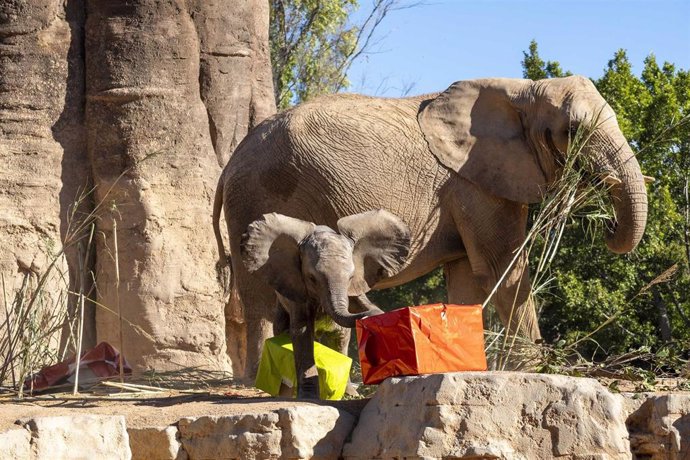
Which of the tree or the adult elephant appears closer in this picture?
the adult elephant

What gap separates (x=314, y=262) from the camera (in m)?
6.99

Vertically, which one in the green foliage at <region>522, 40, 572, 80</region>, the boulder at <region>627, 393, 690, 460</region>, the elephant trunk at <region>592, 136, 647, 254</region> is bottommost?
Result: the boulder at <region>627, 393, 690, 460</region>

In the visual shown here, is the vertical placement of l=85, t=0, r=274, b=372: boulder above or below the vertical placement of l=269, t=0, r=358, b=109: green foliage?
below

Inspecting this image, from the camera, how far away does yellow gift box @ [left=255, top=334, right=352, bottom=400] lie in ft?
23.2

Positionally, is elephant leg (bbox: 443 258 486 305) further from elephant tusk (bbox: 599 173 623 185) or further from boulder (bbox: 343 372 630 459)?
boulder (bbox: 343 372 630 459)

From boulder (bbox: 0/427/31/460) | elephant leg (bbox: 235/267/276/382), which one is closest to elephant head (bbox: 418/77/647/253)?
elephant leg (bbox: 235/267/276/382)

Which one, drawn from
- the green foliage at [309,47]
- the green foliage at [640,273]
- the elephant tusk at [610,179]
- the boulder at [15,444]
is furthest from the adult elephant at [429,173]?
the green foliage at [309,47]

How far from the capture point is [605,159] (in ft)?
28.4

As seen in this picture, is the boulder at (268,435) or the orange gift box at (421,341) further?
the orange gift box at (421,341)

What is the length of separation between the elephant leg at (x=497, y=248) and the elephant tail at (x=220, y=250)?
5.48ft

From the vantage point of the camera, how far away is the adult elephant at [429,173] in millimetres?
9070

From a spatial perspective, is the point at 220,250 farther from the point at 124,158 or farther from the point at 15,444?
the point at 15,444

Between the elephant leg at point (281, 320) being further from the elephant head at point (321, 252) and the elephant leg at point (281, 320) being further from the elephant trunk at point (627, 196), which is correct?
the elephant trunk at point (627, 196)

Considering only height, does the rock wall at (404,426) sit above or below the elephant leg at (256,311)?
below
